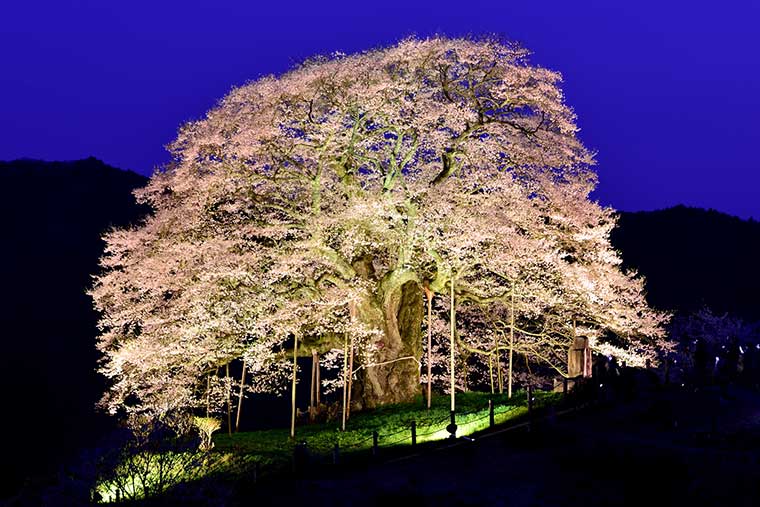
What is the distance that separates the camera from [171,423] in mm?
13188

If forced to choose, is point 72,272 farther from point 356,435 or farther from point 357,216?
point 356,435

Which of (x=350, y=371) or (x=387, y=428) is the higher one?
(x=350, y=371)

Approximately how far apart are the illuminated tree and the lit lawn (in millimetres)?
1420

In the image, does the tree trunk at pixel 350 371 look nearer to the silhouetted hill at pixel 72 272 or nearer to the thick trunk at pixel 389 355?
the thick trunk at pixel 389 355

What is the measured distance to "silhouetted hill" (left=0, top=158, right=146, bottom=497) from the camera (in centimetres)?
4262

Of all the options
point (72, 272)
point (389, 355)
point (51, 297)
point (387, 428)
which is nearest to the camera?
point (387, 428)

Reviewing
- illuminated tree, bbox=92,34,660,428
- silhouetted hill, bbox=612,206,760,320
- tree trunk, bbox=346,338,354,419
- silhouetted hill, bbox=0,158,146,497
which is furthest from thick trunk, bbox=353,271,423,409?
silhouetted hill, bbox=612,206,760,320

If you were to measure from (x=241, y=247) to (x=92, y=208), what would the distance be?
47540mm

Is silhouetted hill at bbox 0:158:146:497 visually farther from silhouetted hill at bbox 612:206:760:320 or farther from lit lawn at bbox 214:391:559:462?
silhouetted hill at bbox 612:206:760:320

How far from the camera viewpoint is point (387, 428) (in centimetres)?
1772

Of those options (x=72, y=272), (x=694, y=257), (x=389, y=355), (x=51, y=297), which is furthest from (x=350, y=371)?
(x=694, y=257)

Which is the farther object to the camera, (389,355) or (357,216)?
(389,355)

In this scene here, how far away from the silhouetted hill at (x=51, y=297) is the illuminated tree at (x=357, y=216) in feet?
33.2

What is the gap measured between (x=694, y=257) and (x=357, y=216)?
147 feet
